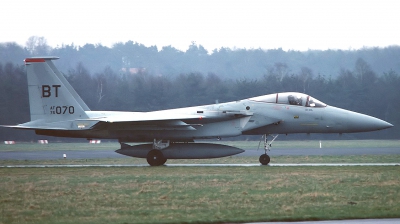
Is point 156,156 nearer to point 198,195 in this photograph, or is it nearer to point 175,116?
point 175,116

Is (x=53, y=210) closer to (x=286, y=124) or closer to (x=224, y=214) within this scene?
(x=224, y=214)

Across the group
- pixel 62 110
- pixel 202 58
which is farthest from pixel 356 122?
pixel 202 58

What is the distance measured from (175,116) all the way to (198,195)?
9451mm

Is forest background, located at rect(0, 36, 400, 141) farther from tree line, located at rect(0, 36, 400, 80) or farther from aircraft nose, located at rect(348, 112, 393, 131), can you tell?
aircraft nose, located at rect(348, 112, 393, 131)

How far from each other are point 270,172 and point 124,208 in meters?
7.99

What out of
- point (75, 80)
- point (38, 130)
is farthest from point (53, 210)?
point (75, 80)

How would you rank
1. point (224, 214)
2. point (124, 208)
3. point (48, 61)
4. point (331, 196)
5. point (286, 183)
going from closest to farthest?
point (224, 214) → point (124, 208) → point (331, 196) → point (286, 183) → point (48, 61)

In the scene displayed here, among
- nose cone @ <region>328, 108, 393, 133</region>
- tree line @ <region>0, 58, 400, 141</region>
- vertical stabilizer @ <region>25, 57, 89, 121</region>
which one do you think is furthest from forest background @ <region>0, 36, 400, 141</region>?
nose cone @ <region>328, 108, 393, 133</region>

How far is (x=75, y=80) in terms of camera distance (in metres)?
49.6

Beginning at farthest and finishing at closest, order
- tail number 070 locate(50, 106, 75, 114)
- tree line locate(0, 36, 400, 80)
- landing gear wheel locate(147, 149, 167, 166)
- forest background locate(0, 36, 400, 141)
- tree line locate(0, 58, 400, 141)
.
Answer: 1. tree line locate(0, 36, 400, 80)
2. tree line locate(0, 58, 400, 141)
3. forest background locate(0, 36, 400, 141)
4. tail number 070 locate(50, 106, 75, 114)
5. landing gear wheel locate(147, 149, 167, 166)

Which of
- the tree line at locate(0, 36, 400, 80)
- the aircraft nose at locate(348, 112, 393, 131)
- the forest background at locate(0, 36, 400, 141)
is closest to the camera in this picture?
the aircraft nose at locate(348, 112, 393, 131)

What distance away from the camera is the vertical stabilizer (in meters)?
23.6

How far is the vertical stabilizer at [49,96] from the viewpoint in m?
23.6

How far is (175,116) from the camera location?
23.4 metres
